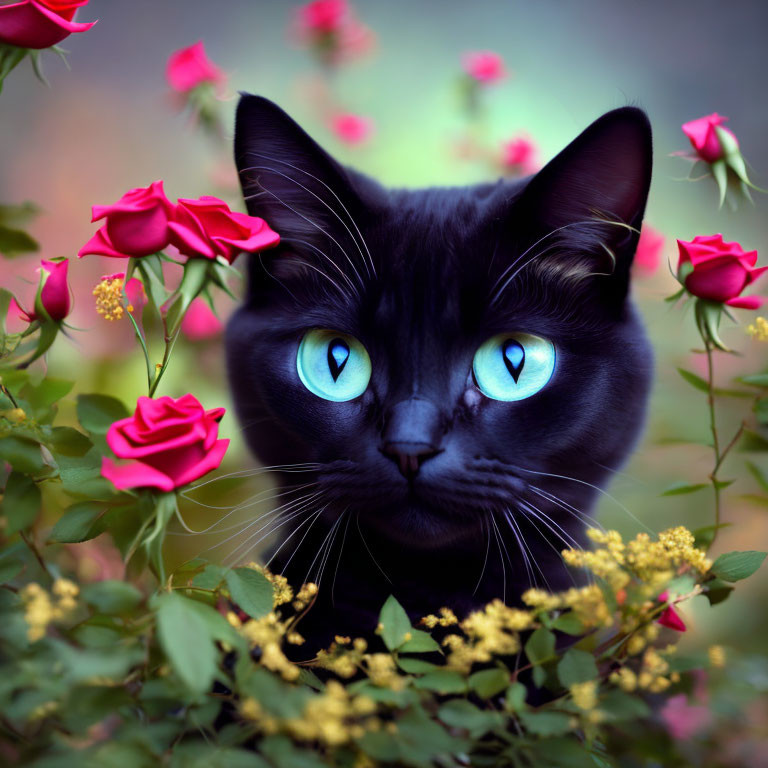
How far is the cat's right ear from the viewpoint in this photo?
74 centimetres

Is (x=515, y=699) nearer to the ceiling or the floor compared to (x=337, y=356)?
nearer to the floor

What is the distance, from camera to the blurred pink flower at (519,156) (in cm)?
143

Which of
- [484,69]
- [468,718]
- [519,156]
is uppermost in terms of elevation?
[484,69]

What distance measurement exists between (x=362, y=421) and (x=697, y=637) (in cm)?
83

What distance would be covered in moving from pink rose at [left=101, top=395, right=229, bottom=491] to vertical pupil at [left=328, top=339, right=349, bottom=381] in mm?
224

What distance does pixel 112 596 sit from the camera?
1.49 feet

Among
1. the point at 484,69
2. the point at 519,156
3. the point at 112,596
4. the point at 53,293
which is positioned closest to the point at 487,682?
the point at 112,596

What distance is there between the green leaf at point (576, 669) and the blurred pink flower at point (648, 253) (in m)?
0.96

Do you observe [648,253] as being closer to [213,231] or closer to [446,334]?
[446,334]

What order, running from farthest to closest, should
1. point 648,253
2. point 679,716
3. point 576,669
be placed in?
point 648,253 < point 679,716 < point 576,669

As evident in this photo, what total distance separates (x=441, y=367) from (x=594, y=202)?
0.76 ft

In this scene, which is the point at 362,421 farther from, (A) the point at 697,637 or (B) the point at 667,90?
(B) the point at 667,90

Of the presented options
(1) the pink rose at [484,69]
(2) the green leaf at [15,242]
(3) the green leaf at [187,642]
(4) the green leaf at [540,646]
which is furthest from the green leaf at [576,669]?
(1) the pink rose at [484,69]

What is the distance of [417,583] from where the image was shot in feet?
2.46
